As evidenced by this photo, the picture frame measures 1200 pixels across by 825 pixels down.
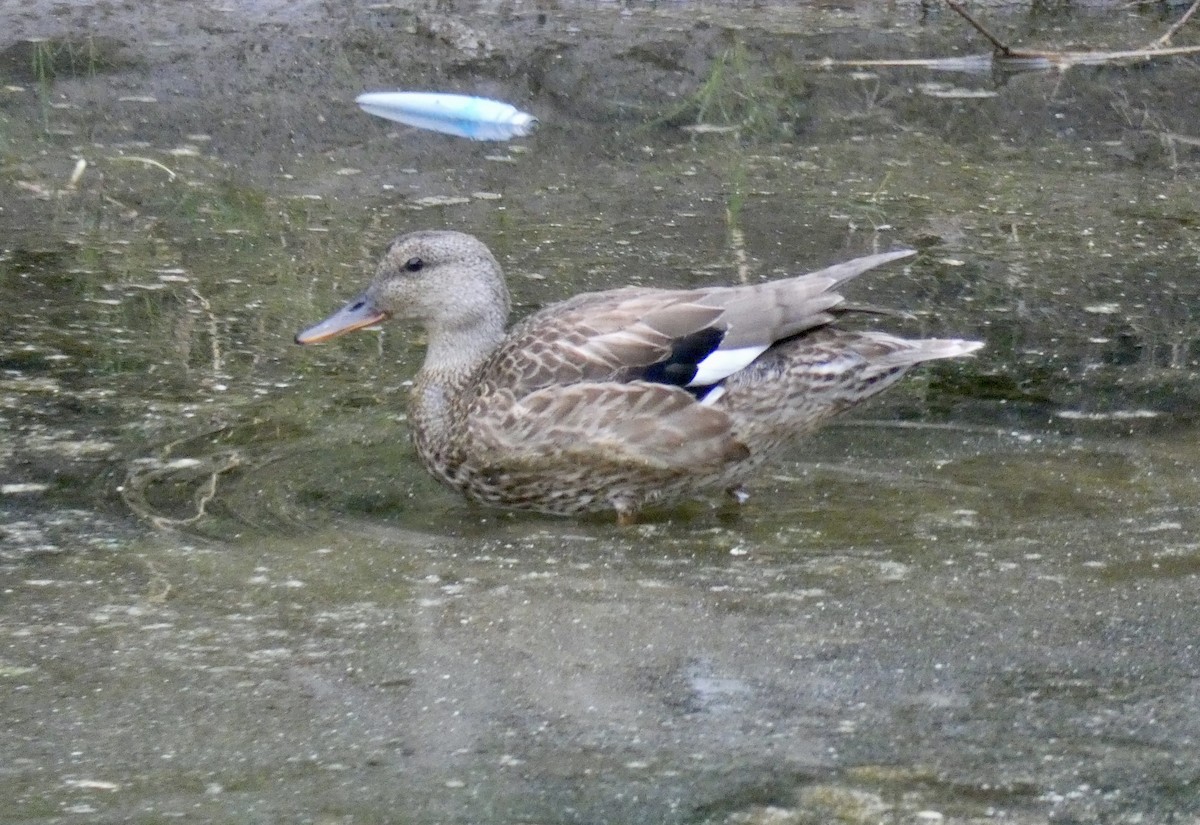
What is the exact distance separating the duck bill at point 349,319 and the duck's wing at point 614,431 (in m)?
0.69

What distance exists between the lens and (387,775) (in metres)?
3.15

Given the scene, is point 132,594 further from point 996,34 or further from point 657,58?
point 996,34

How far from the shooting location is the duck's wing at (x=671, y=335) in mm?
4961

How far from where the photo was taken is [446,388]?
5.25m

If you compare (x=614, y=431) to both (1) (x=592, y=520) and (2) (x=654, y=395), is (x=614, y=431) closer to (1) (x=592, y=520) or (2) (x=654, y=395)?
(2) (x=654, y=395)

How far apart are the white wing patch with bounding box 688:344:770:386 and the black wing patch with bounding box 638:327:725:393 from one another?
0.04ft

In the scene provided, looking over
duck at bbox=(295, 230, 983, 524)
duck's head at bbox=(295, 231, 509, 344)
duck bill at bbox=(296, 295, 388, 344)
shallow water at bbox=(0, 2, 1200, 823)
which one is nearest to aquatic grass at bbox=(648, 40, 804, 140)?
shallow water at bbox=(0, 2, 1200, 823)

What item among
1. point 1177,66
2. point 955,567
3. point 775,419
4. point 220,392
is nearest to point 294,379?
point 220,392

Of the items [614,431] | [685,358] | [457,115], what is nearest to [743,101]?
[457,115]

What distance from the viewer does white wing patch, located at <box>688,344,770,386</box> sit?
4.96 metres

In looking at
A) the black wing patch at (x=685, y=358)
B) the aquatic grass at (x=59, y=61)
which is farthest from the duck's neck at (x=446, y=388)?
the aquatic grass at (x=59, y=61)

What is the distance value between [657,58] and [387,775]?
24.1 ft

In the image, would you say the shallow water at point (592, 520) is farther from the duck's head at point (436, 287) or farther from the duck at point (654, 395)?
the duck's head at point (436, 287)

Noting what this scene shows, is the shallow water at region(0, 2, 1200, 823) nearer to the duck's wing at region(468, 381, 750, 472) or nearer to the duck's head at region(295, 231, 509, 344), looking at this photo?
the duck's wing at region(468, 381, 750, 472)
